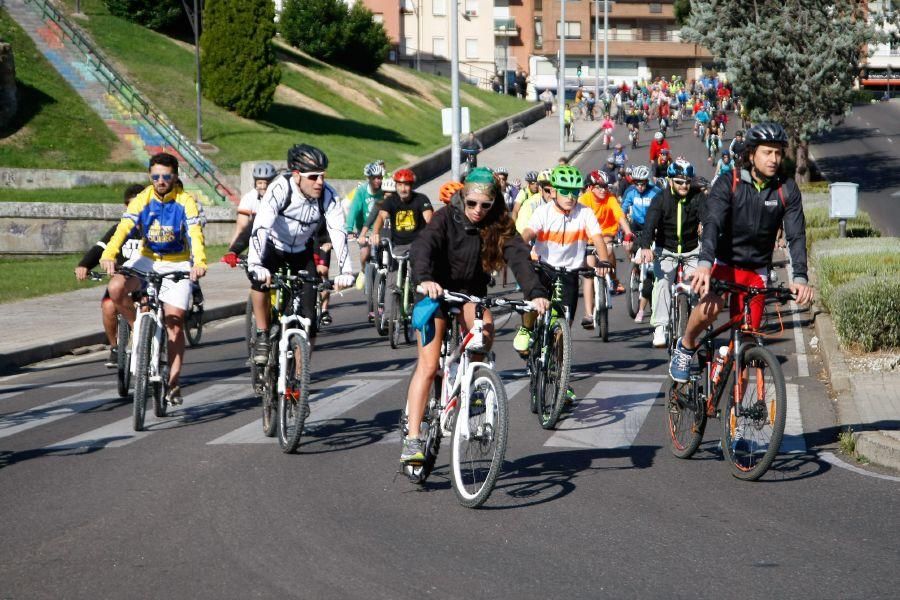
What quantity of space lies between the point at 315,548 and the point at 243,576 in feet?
1.76

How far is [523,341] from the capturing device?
398 inches

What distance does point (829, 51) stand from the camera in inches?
1490

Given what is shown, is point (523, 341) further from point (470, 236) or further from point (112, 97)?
point (112, 97)

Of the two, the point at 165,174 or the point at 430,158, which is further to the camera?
the point at 430,158

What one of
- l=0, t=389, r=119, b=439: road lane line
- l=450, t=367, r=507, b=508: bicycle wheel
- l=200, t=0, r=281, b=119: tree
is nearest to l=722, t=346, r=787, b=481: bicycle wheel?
l=450, t=367, r=507, b=508: bicycle wheel

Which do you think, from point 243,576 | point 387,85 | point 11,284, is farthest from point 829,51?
point 243,576

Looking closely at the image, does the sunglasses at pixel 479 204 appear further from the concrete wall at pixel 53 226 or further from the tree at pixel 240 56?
the tree at pixel 240 56

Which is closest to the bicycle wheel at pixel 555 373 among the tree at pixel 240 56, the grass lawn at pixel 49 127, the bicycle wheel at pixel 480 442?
the bicycle wheel at pixel 480 442

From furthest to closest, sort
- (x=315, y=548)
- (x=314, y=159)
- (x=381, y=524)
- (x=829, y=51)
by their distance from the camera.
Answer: (x=829, y=51)
(x=314, y=159)
(x=381, y=524)
(x=315, y=548)

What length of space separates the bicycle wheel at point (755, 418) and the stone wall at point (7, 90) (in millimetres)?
30670

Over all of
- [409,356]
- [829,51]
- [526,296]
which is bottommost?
[409,356]

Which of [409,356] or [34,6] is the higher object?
[34,6]

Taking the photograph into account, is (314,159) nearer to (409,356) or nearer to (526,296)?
(526,296)

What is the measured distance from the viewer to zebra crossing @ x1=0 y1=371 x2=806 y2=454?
30.4 feet
